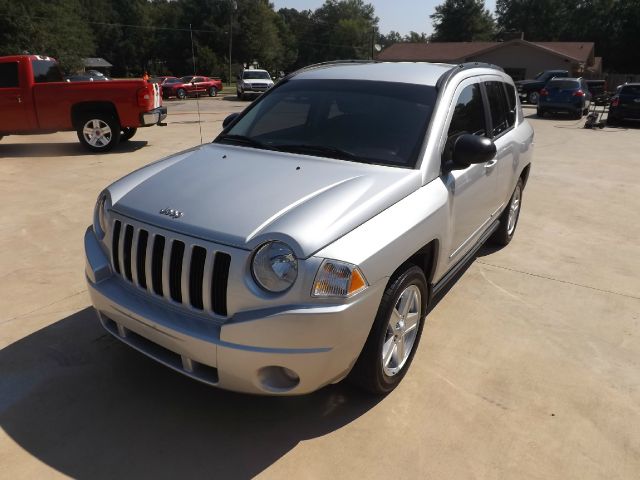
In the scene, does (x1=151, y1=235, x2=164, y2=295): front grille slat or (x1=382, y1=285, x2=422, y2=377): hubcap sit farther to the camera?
(x1=382, y1=285, x2=422, y2=377): hubcap

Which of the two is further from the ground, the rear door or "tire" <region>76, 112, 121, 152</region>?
the rear door

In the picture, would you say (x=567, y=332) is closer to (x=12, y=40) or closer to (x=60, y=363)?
(x=60, y=363)

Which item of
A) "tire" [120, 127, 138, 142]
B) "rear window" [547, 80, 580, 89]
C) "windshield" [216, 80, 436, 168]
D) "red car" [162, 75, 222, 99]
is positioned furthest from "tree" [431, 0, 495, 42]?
"windshield" [216, 80, 436, 168]

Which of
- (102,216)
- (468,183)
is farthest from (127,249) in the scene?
(468,183)

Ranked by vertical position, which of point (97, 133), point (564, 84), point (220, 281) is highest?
point (564, 84)

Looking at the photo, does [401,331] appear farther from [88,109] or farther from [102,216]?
[88,109]

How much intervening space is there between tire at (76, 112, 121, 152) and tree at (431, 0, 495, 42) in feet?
239

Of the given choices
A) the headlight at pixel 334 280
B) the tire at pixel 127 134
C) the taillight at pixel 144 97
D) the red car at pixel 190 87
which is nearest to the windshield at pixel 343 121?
the headlight at pixel 334 280

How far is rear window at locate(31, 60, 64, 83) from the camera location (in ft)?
33.5

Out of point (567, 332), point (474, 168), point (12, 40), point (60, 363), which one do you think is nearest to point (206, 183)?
point (60, 363)

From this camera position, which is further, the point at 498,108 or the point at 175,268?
the point at 498,108

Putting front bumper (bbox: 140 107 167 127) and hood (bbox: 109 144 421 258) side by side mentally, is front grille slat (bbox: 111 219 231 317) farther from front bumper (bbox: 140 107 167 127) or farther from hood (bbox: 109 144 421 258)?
front bumper (bbox: 140 107 167 127)

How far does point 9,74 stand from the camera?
10.0 m

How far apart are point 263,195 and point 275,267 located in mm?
531
